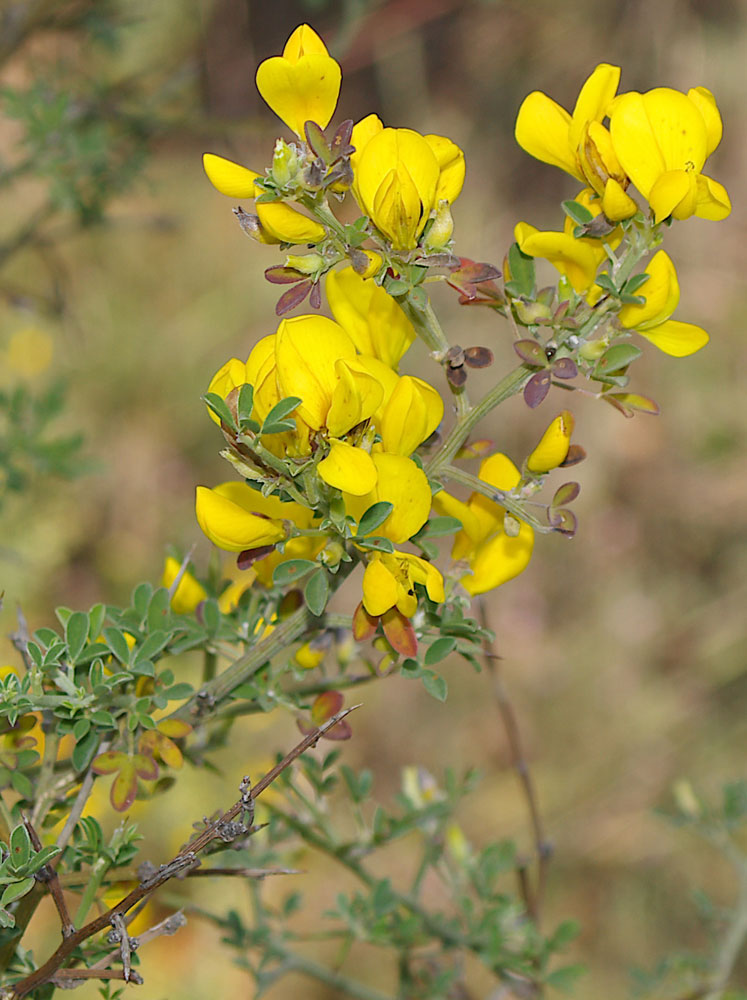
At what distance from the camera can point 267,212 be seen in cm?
66

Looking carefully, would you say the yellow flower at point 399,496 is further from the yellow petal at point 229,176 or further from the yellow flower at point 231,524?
the yellow petal at point 229,176

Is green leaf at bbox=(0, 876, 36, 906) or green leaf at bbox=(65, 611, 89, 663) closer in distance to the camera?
green leaf at bbox=(0, 876, 36, 906)

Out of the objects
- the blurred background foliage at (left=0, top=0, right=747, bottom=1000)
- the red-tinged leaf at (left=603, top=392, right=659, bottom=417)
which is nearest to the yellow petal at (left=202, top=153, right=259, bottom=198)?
the red-tinged leaf at (left=603, top=392, right=659, bottom=417)

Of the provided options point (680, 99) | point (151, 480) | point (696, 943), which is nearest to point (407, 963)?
point (680, 99)

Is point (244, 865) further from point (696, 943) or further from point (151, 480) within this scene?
point (151, 480)

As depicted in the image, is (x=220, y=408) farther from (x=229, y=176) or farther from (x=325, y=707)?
(x=325, y=707)

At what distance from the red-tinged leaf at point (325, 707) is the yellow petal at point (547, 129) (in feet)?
1.69

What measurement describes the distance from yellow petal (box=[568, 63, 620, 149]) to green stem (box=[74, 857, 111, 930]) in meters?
0.71

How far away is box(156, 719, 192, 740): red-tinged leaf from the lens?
2.48 feet

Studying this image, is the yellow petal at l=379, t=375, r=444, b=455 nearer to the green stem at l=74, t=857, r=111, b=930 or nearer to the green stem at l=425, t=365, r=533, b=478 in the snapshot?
the green stem at l=425, t=365, r=533, b=478

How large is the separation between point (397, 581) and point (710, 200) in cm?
40

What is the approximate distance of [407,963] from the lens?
1179 mm

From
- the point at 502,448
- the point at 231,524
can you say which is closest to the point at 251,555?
the point at 231,524

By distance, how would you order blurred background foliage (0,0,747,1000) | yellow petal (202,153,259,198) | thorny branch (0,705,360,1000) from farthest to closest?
blurred background foliage (0,0,747,1000) → yellow petal (202,153,259,198) → thorny branch (0,705,360,1000)
